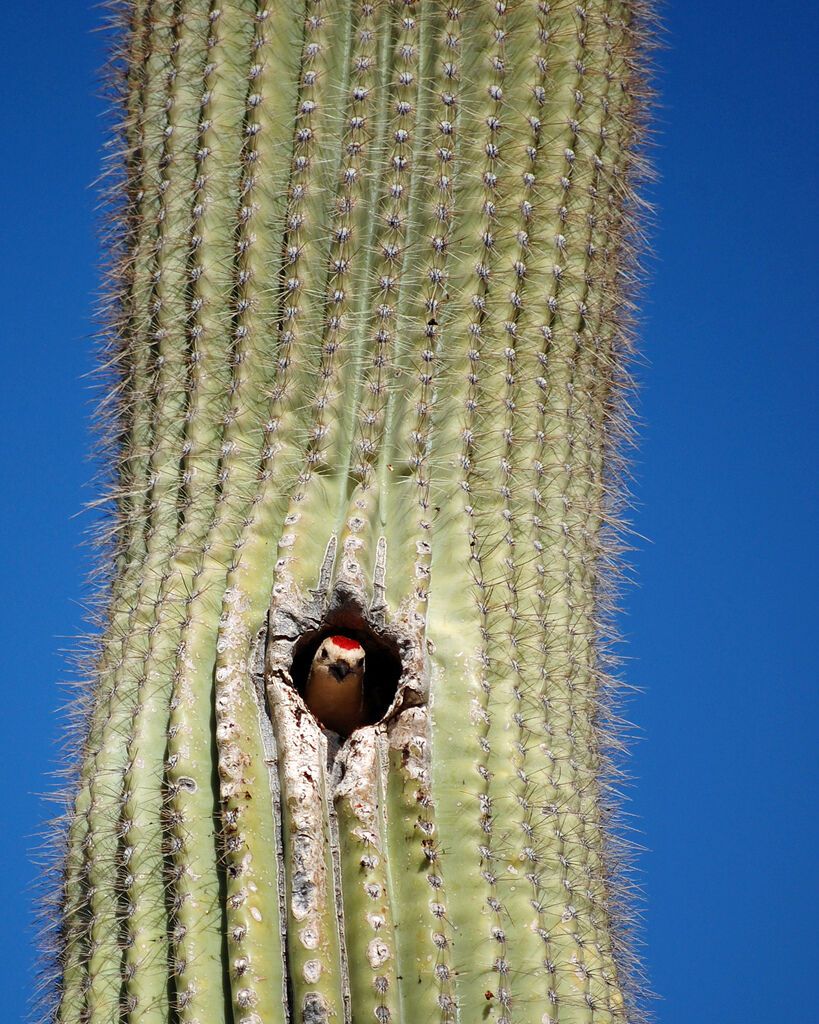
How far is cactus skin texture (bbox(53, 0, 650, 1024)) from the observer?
2578mm

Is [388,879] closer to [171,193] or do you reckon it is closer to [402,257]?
[402,257]

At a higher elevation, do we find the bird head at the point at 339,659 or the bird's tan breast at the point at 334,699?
the bird head at the point at 339,659

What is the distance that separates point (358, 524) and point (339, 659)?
10.4 inches

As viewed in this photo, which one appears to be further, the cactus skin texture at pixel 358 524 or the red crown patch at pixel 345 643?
the red crown patch at pixel 345 643

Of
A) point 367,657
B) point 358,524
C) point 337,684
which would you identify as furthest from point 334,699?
point 358,524

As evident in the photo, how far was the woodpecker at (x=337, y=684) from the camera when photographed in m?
2.70

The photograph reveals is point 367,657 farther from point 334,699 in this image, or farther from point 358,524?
point 358,524

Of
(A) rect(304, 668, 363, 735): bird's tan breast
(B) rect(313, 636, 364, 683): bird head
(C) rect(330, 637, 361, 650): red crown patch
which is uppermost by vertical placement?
(C) rect(330, 637, 361, 650): red crown patch

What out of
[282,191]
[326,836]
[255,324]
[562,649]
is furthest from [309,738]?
[282,191]

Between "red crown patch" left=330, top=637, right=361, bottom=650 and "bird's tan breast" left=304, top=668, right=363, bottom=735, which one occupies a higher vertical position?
"red crown patch" left=330, top=637, right=361, bottom=650

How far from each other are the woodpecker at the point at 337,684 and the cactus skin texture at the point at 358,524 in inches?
1.6

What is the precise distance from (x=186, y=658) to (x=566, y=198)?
4.20 feet

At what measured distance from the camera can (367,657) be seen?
2824 millimetres

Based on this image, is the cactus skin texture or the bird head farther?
the bird head
